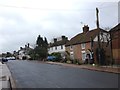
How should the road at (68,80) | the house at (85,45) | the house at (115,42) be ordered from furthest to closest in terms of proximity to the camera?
the house at (85,45), the house at (115,42), the road at (68,80)

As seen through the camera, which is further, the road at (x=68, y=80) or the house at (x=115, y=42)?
the house at (x=115, y=42)

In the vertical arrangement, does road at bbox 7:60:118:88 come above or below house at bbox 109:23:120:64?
below

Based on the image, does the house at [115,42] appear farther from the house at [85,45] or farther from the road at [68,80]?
the road at [68,80]

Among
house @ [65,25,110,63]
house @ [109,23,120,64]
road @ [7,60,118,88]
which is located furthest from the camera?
house @ [65,25,110,63]

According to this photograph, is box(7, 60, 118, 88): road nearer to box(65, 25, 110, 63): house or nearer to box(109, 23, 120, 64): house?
→ box(109, 23, 120, 64): house

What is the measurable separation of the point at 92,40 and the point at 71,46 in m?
13.6

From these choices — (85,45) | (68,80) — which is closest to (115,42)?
(85,45)

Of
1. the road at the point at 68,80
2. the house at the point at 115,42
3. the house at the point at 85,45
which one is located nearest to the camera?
the road at the point at 68,80

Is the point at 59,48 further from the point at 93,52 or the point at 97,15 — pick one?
the point at 97,15

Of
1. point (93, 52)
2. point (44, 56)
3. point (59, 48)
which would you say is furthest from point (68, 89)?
point (59, 48)

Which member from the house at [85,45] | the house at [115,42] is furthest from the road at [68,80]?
the house at [85,45]

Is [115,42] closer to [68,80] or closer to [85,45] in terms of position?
[85,45]

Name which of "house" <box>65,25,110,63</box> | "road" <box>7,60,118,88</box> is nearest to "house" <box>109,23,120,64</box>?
"house" <box>65,25,110,63</box>

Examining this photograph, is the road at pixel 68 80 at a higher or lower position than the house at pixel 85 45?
lower
